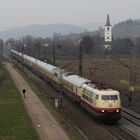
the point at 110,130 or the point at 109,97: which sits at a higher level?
the point at 109,97

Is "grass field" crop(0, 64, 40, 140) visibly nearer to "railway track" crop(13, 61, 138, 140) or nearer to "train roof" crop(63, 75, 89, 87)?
"railway track" crop(13, 61, 138, 140)

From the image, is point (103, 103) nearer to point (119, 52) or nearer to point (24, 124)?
point (24, 124)

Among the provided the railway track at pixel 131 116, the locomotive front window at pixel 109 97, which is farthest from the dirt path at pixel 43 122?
the railway track at pixel 131 116

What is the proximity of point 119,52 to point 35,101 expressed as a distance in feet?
343

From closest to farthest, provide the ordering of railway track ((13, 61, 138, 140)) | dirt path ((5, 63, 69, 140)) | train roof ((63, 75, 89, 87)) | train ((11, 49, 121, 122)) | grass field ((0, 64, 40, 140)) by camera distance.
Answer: grass field ((0, 64, 40, 140)) < dirt path ((5, 63, 69, 140)) < railway track ((13, 61, 138, 140)) < train ((11, 49, 121, 122)) < train roof ((63, 75, 89, 87))

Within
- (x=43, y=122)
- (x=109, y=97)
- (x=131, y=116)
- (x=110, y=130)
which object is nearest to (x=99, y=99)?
(x=109, y=97)

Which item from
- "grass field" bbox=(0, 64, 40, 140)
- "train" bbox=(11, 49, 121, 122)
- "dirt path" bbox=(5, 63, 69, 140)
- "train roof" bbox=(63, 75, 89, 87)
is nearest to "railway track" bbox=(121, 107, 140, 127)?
"train" bbox=(11, 49, 121, 122)

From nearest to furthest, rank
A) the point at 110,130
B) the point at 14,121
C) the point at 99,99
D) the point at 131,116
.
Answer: the point at 110,130, the point at 14,121, the point at 99,99, the point at 131,116

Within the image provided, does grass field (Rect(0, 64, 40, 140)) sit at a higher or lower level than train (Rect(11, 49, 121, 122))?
lower

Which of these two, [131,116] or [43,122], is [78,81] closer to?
[131,116]

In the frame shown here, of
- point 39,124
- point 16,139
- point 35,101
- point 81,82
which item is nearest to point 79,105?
point 81,82

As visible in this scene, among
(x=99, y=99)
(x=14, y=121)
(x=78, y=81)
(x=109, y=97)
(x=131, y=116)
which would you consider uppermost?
(x=78, y=81)

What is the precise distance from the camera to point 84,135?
34469mm

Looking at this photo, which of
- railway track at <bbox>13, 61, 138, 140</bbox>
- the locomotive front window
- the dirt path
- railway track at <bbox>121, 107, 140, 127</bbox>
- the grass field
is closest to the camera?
the grass field
